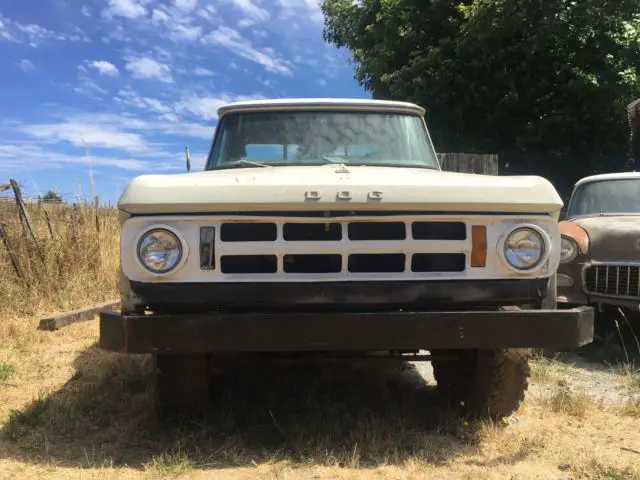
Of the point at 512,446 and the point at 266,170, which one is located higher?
the point at 266,170

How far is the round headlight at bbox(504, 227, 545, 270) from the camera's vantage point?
8.80 ft

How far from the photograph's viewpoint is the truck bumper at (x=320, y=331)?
251 centimetres

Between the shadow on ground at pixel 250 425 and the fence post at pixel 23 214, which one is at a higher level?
the fence post at pixel 23 214

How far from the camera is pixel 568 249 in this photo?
4.83 m

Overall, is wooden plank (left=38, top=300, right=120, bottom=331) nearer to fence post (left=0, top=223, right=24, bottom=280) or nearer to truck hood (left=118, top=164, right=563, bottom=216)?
fence post (left=0, top=223, right=24, bottom=280)

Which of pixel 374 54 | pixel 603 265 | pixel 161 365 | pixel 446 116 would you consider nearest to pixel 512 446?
pixel 161 365

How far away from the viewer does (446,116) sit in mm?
12766

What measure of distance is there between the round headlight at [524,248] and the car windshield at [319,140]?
3.91ft

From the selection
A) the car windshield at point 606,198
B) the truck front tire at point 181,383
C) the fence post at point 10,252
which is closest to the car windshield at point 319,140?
the truck front tire at point 181,383

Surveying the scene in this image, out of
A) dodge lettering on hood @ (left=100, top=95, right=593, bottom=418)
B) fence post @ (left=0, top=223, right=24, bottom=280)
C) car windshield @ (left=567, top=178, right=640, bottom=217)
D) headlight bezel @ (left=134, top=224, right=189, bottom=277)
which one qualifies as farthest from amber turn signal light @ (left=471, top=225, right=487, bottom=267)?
fence post @ (left=0, top=223, right=24, bottom=280)

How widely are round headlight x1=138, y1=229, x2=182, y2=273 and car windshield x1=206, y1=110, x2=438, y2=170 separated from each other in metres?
1.15

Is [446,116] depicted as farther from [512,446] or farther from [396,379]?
[512,446]

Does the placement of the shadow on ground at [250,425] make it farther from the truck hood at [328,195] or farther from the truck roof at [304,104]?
the truck roof at [304,104]

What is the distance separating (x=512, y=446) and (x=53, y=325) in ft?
14.6
